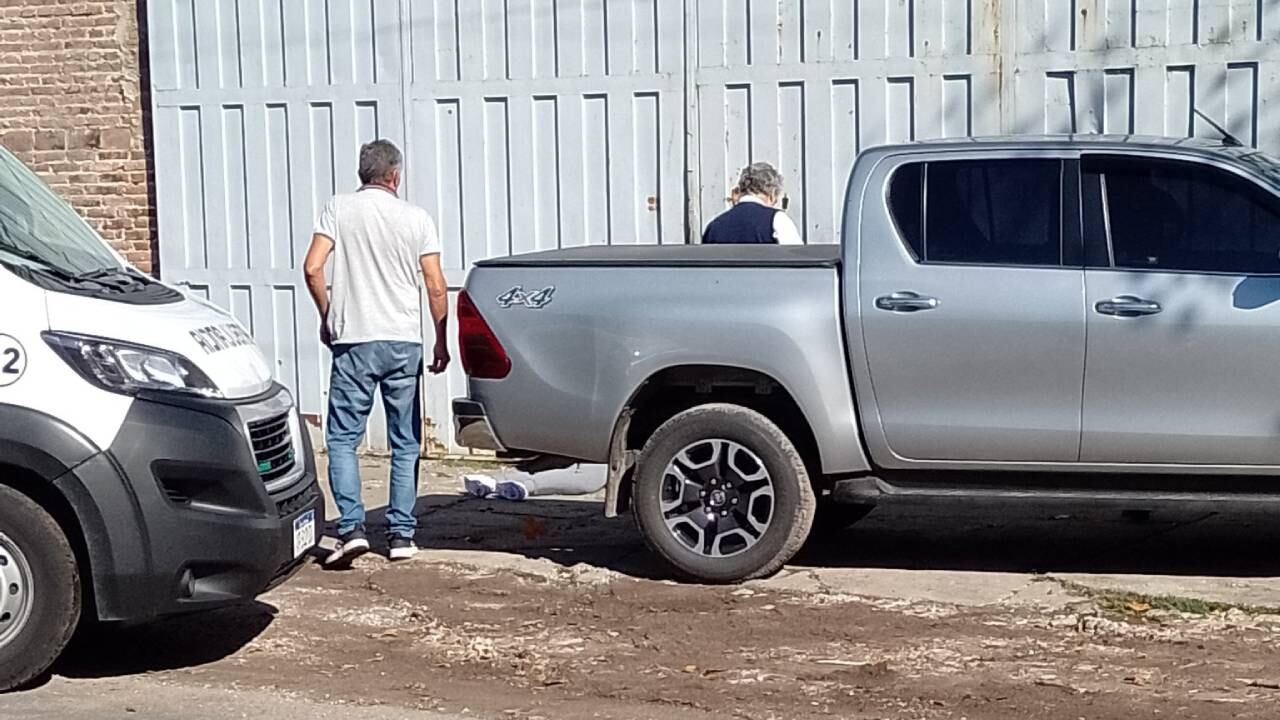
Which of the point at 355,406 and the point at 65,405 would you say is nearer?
the point at 65,405

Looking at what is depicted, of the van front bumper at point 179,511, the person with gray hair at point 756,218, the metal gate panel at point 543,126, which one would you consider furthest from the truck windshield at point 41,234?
the metal gate panel at point 543,126

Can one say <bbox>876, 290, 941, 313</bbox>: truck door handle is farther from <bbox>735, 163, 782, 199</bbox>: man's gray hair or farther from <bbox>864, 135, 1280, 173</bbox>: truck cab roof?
<bbox>735, 163, 782, 199</bbox>: man's gray hair

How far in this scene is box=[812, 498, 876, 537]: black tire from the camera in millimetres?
9057

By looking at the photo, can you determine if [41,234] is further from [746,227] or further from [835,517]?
[835,517]

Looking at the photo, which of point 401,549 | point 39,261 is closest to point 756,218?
point 401,549

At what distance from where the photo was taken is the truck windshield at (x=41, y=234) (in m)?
6.49

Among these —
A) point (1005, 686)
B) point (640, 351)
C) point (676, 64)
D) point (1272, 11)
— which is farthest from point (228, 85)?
point (1005, 686)

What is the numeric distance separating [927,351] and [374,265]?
262 cm

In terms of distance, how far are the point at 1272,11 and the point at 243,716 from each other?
7.12 meters

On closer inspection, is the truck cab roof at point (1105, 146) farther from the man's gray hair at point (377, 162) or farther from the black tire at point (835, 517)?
the man's gray hair at point (377, 162)

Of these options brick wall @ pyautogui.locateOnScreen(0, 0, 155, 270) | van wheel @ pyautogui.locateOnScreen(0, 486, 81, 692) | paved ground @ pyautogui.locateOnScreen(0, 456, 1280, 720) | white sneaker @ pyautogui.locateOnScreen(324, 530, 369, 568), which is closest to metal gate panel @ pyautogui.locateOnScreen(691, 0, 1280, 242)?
paved ground @ pyautogui.locateOnScreen(0, 456, 1280, 720)

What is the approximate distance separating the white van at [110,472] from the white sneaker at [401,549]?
7.47 ft

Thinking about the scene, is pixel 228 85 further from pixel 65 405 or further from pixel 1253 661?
pixel 1253 661

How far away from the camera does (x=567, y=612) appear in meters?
7.63
